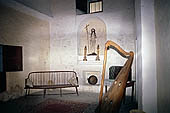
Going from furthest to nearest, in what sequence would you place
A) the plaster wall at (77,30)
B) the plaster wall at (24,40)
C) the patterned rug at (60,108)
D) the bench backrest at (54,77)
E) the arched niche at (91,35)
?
the bench backrest at (54,77)
the arched niche at (91,35)
the plaster wall at (77,30)
the plaster wall at (24,40)
the patterned rug at (60,108)

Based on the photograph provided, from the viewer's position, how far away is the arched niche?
471cm

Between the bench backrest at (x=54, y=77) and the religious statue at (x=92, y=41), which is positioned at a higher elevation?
the religious statue at (x=92, y=41)

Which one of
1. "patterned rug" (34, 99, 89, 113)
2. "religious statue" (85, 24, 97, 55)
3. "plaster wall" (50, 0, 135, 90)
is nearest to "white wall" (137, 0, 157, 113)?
"patterned rug" (34, 99, 89, 113)

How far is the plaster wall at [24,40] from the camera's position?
373cm

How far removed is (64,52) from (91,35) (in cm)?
127

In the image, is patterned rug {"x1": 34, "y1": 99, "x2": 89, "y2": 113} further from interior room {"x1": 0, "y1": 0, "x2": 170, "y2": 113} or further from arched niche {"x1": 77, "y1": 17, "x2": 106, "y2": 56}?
arched niche {"x1": 77, "y1": 17, "x2": 106, "y2": 56}

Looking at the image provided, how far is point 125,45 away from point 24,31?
11.0 ft

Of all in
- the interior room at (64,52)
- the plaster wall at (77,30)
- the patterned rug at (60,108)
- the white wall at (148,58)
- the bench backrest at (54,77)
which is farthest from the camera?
the bench backrest at (54,77)

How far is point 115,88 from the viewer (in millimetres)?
1730

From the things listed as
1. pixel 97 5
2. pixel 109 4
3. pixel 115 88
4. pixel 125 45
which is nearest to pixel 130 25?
pixel 125 45

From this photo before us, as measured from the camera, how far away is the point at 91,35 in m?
4.84

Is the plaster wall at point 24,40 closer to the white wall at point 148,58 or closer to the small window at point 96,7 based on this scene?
the small window at point 96,7

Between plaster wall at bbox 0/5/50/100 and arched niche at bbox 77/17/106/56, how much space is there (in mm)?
1399

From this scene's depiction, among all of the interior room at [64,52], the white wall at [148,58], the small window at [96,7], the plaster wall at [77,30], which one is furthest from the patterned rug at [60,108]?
the small window at [96,7]
